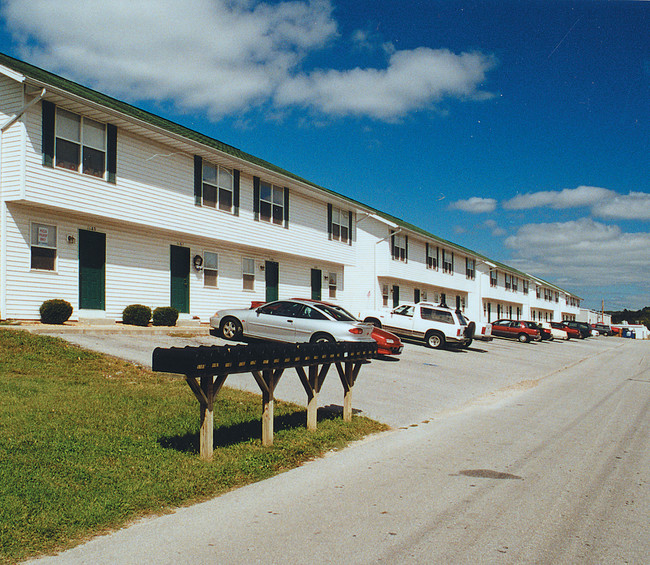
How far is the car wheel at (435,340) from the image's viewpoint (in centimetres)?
2459

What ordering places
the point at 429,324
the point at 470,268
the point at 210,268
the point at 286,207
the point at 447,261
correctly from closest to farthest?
the point at 210,268 → the point at 429,324 → the point at 286,207 → the point at 447,261 → the point at 470,268

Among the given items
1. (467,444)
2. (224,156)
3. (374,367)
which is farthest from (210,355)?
(224,156)

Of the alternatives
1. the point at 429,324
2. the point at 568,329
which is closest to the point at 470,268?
the point at 568,329

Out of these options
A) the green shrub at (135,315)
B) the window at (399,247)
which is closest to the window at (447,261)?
the window at (399,247)

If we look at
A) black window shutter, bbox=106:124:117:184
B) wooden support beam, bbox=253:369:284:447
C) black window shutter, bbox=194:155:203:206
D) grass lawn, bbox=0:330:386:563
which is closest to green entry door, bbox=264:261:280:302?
black window shutter, bbox=194:155:203:206

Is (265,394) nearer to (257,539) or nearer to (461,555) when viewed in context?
(257,539)

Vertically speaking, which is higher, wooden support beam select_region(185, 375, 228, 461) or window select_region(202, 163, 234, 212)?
window select_region(202, 163, 234, 212)

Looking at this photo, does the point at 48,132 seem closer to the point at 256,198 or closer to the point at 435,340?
the point at 256,198

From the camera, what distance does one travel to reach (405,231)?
3641 centimetres

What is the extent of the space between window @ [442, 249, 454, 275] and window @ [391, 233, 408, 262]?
769 centimetres

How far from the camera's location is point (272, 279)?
26.0 m

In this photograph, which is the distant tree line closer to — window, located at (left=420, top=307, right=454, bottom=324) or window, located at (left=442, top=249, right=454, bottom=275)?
window, located at (left=442, top=249, right=454, bottom=275)

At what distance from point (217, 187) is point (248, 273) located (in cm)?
418

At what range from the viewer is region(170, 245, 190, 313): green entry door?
20.7m
